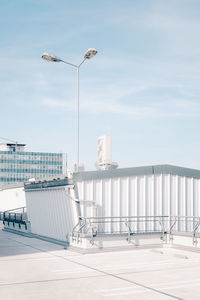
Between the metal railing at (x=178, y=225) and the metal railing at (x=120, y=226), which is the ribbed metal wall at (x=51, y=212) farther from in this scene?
→ the metal railing at (x=178, y=225)

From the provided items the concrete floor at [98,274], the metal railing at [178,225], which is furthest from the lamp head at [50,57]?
the metal railing at [178,225]

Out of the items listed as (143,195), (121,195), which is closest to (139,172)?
(143,195)

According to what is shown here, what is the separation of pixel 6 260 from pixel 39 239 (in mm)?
7262

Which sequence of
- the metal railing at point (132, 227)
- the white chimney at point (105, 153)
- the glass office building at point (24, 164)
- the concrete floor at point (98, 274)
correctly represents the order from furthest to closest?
the glass office building at point (24, 164)
the white chimney at point (105, 153)
the metal railing at point (132, 227)
the concrete floor at point (98, 274)

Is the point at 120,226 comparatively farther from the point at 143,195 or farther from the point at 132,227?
the point at 143,195

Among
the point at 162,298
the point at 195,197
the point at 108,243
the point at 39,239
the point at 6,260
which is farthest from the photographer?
the point at 39,239

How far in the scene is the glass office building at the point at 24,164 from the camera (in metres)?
185

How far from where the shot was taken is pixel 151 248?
19.4 meters

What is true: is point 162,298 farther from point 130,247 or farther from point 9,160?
point 9,160

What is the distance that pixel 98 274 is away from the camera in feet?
42.5

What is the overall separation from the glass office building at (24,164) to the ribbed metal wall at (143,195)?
6613 inches

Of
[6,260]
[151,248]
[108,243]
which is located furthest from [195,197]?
[6,260]

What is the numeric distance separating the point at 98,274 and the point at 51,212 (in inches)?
372

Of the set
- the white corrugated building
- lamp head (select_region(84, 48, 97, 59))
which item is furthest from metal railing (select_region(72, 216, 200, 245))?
lamp head (select_region(84, 48, 97, 59))
